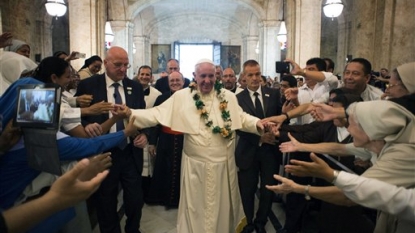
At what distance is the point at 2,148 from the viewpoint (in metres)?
2.01

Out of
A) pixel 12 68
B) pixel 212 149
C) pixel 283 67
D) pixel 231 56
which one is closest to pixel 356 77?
pixel 283 67

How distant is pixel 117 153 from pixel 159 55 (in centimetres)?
2345

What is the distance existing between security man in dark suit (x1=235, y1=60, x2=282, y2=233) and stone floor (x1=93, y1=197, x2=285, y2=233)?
16.7 inches

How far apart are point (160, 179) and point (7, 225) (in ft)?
12.8

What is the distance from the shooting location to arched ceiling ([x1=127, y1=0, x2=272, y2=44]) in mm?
23234

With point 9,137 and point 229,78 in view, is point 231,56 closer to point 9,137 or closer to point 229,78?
point 229,78

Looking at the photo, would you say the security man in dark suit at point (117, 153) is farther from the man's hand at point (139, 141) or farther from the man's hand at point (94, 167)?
the man's hand at point (94, 167)

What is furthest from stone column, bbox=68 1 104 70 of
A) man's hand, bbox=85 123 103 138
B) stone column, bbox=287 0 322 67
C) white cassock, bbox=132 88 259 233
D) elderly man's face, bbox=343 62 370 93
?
elderly man's face, bbox=343 62 370 93

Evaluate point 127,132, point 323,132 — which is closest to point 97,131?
point 127,132

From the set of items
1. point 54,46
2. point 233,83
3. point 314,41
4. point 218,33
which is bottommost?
point 233,83

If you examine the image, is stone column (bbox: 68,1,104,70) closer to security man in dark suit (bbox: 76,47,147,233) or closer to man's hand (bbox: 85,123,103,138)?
security man in dark suit (bbox: 76,47,147,233)

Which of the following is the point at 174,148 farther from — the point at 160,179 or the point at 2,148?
the point at 2,148

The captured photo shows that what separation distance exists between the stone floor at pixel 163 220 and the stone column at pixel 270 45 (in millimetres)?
12923

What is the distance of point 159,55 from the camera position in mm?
→ 26109
